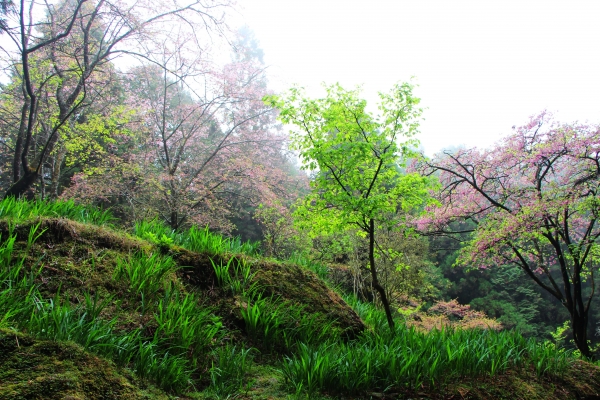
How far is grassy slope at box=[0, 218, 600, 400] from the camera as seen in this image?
5.20 ft

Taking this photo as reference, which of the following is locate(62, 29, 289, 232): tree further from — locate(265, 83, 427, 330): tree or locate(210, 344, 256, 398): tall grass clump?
locate(210, 344, 256, 398): tall grass clump

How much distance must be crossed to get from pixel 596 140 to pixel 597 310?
723 inches

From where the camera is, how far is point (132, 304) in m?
2.82

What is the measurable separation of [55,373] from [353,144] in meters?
3.24

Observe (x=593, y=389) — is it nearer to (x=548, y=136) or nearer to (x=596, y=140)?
(x=596, y=140)

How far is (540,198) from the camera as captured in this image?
20.4 ft

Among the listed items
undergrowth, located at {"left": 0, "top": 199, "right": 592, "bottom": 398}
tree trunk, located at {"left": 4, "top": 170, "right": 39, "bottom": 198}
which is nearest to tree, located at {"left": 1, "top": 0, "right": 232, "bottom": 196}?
tree trunk, located at {"left": 4, "top": 170, "right": 39, "bottom": 198}

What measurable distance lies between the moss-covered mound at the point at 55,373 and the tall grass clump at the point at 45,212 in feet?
6.19

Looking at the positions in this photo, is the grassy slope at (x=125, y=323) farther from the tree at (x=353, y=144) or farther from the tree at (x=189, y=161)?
the tree at (x=189, y=161)

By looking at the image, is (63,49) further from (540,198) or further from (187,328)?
(540,198)

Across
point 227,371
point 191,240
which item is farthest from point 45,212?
point 227,371

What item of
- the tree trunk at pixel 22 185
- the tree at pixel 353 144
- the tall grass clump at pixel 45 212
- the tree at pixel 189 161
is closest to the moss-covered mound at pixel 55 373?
the tall grass clump at pixel 45 212

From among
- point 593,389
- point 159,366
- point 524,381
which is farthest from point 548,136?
point 159,366

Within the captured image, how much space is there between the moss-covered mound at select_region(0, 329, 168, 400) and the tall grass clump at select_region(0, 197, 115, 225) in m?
1.89
